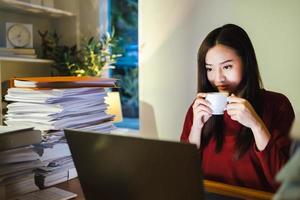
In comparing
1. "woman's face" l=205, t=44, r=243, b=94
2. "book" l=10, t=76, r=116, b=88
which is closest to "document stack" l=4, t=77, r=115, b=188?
"book" l=10, t=76, r=116, b=88

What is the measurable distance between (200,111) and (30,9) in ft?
4.26

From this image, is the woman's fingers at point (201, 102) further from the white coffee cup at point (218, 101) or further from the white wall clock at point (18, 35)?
the white wall clock at point (18, 35)

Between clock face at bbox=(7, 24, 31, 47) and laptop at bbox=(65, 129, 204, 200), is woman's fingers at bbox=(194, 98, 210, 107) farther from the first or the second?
clock face at bbox=(7, 24, 31, 47)

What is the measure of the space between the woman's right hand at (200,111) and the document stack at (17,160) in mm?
537

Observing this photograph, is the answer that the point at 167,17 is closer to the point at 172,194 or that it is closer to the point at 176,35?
the point at 176,35

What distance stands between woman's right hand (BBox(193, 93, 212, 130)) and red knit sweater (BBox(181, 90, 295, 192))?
61mm

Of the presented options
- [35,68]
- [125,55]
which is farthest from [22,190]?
[125,55]

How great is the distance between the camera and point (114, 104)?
1.65 metres

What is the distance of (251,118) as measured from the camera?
3.11 ft

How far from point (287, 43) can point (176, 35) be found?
379mm

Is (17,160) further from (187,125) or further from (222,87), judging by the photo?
(222,87)

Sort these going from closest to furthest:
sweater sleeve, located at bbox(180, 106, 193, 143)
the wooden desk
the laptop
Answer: the laptop < the wooden desk < sweater sleeve, located at bbox(180, 106, 193, 143)

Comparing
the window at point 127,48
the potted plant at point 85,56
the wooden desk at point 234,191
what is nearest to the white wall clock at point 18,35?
the potted plant at point 85,56

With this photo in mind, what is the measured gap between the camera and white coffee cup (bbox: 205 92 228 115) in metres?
0.92
